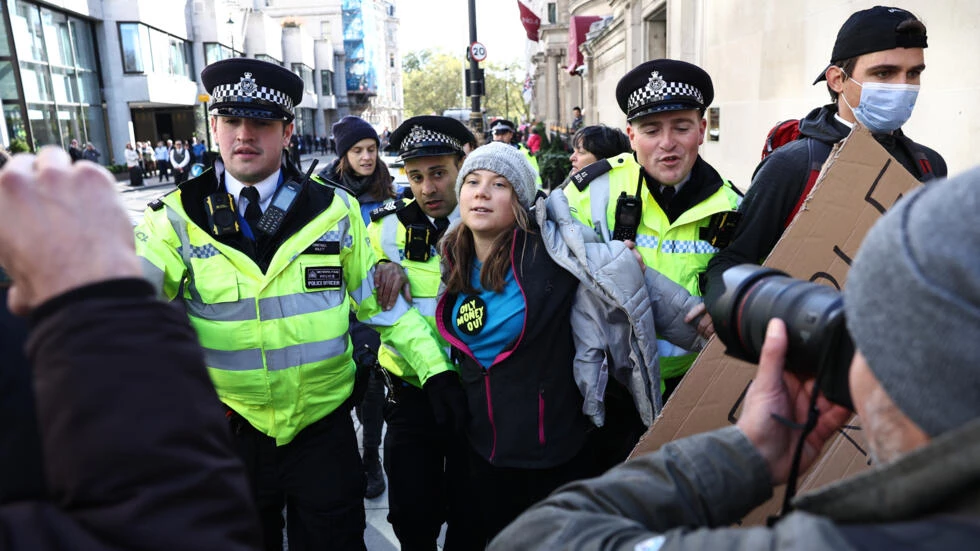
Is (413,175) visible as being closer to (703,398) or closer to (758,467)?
(703,398)

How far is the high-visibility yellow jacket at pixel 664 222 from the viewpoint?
2477mm

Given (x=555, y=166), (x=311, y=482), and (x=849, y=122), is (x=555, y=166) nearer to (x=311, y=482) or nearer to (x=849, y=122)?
(x=849, y=122)

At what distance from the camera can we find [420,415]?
114 inches

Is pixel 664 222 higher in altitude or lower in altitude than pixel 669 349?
higher

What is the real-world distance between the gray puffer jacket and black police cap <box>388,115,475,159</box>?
1060 mm

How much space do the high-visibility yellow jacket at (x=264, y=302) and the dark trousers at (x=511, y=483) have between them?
1.95ft

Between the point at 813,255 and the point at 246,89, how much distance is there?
1973 millimetres

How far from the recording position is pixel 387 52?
103750 mm

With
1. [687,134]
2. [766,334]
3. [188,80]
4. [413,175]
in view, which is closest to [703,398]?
[766,334]

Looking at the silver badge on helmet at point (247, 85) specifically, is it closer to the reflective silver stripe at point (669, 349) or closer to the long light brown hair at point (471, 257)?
the long light brown hair at point (471, 257)

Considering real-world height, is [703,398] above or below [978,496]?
below

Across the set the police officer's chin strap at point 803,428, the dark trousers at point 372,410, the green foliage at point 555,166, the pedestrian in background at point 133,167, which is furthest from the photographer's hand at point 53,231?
the pedestrian in background at point 133,167

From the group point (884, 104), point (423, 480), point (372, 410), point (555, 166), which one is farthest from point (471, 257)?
point (555, 166)

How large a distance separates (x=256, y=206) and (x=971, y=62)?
3.64 m
